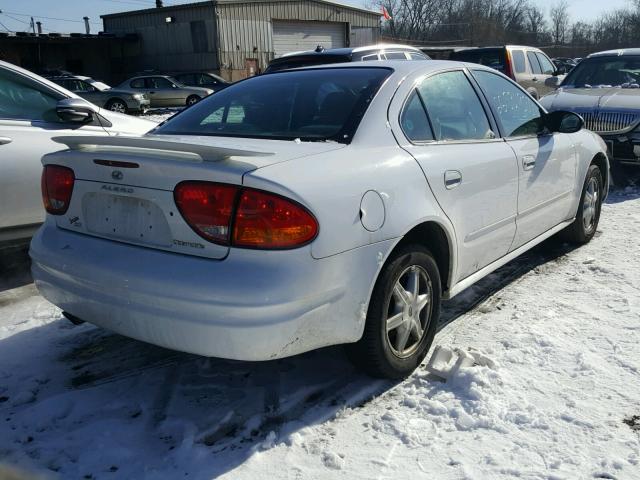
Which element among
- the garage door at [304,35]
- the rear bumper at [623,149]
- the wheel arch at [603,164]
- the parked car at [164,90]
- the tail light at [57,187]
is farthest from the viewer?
the garage door at [304,35]

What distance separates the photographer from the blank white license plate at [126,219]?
257 centimetres

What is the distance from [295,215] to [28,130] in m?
3.03

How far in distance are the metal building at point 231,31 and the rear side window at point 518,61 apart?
2138 cm

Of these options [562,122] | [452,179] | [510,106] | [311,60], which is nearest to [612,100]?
[311,60]

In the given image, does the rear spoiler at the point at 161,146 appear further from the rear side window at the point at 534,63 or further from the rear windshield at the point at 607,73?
the rear side window at the point at 534,63

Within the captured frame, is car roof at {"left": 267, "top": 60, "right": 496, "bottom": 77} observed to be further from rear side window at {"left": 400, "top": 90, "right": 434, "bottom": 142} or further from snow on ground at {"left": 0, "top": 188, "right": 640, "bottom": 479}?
snow on ground at {"left": 0, "top": 188, "right": 640, "bottom": 479}

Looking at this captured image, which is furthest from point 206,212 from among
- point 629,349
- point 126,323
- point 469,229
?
point 629,349

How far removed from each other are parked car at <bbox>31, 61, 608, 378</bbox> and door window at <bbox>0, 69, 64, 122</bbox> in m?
1.65

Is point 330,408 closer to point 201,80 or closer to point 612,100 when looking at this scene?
point 612,100

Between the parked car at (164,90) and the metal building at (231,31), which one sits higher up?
the metal building at (231,31)

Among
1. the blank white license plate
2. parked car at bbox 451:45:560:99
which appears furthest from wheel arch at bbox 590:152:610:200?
parked car at bbox 451:45:560:99

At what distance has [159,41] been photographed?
35625mm

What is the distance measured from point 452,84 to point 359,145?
45.2 inches

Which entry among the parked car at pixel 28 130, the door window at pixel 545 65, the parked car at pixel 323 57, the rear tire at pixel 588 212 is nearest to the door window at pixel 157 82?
the door window at pixel 545 65
